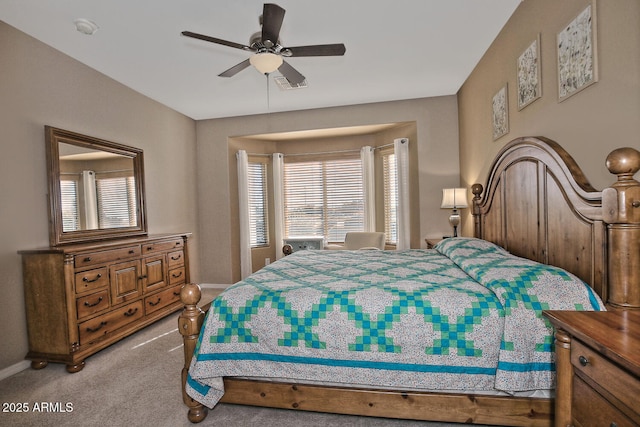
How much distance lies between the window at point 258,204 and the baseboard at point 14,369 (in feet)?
10.4

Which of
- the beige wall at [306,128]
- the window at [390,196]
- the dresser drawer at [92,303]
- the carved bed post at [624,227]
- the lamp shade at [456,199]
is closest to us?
the carved bed post at [624,227]

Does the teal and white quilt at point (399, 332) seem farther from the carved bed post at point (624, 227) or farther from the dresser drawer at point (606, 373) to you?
the dresser drawer at point (606, 373)

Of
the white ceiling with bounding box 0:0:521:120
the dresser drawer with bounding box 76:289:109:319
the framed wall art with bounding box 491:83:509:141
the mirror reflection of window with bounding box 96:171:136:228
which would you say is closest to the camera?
the white ceiling with bounding box 0:0:521:120

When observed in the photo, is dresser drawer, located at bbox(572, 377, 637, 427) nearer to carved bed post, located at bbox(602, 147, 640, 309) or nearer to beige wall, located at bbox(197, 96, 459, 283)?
carved bed post, located at bbox(602, 147, 640, 309)

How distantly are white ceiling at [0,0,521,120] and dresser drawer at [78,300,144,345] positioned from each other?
247 centimetres

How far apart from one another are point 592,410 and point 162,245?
149 inches

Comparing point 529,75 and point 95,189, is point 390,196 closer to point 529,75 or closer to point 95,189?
point 529,75

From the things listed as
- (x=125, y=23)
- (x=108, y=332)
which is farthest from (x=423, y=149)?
(x=108, y=332)

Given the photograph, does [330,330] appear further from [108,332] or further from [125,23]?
[125,23]

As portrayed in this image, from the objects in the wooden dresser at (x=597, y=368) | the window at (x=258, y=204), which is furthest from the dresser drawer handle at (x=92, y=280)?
the wooden dresser at (x=597, y=368)

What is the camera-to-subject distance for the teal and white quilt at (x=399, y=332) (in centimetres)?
151

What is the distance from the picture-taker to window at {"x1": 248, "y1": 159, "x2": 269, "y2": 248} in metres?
5.44

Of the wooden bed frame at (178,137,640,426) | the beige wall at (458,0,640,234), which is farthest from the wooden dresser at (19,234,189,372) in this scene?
the beige wall at (458,0,640,234)

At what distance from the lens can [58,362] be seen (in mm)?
2562
